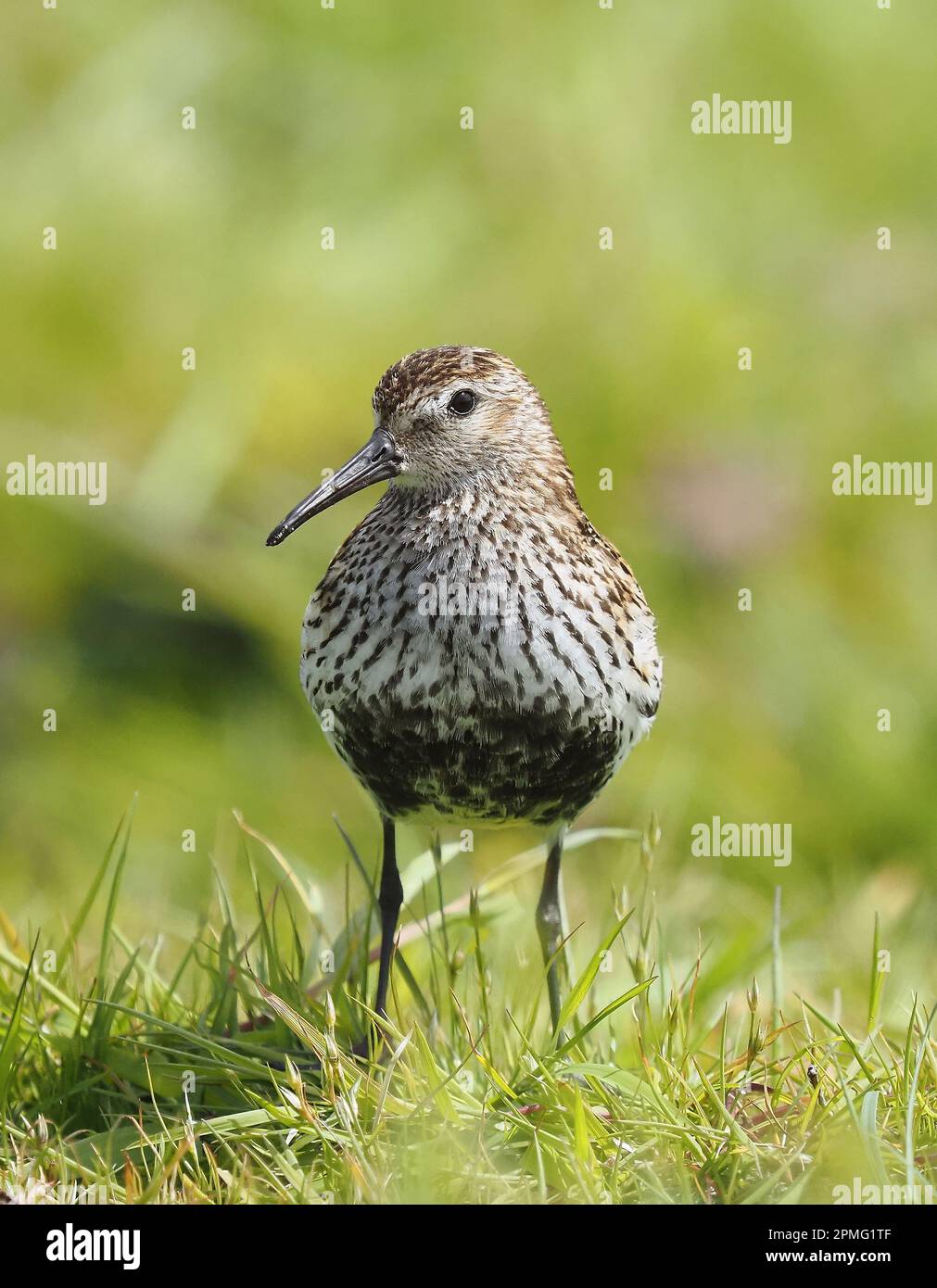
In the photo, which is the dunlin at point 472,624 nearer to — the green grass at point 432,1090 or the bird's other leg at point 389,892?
the bird's other leg at point 389,892

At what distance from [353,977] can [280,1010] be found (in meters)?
0.60

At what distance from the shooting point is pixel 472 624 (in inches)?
158

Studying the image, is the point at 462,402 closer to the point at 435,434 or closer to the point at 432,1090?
the point at 435,434

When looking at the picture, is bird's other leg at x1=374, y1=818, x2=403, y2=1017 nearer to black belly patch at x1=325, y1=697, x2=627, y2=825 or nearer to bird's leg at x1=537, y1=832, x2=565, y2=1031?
black belly patch at x1=325, y1=697, x2=627, y2=825

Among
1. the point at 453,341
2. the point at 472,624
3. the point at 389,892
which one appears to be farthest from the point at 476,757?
the point at 453,341

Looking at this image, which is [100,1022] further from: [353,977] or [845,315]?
[845,315]

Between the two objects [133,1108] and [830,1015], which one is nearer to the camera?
[133,1108]

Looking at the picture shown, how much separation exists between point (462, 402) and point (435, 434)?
12 cm

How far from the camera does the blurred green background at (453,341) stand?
28.7 feet

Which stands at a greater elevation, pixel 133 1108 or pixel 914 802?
pixel 914 802

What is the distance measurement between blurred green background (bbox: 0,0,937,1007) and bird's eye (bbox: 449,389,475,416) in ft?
11.4

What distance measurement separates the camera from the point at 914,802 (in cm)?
844
